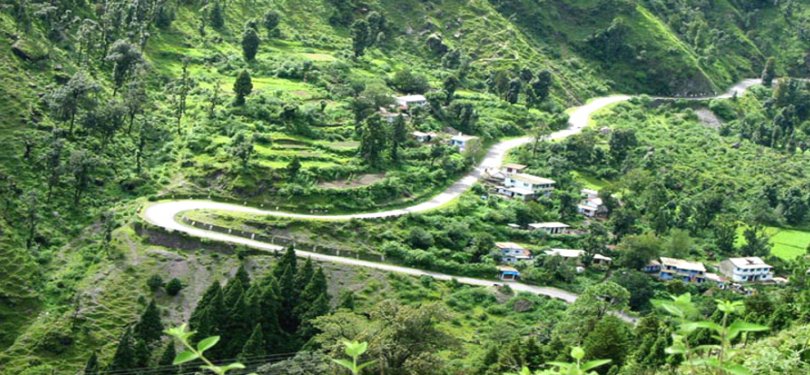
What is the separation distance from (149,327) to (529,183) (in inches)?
1440

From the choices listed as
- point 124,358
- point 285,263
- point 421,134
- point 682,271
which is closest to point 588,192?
point 682,271

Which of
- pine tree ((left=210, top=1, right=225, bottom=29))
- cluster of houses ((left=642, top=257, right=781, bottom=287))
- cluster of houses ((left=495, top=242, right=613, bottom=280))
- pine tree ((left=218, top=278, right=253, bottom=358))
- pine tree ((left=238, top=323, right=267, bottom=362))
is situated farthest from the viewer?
pine tree ((left=210, top=1, right=225, bottom=29))

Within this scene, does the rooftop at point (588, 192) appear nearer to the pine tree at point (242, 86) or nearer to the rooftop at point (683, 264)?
the rooftop at point (683, 264)

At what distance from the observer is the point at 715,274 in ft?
214

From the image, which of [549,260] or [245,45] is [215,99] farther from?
[549,260]

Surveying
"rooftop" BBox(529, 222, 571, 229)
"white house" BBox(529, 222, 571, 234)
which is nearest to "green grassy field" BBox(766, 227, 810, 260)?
"white house" BBox(529, 222, 571, 234)

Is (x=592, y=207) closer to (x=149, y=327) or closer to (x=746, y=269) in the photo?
(x=746, y=269)

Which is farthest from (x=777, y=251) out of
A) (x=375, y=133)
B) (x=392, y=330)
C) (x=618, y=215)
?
(x=392, y=330)

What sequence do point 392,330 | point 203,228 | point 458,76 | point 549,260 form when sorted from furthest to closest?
point 458,76, point 549,260, point 203,228, point 392,330

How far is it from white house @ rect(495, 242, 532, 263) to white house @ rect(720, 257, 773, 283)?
15.9 m

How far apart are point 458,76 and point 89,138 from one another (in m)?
44.6

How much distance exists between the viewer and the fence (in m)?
56.7

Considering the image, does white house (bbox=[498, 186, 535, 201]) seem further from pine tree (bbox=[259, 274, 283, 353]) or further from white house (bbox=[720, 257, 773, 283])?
pine tree (bbox=[259, 274, 283, 353])

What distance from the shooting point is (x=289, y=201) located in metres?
61.5
